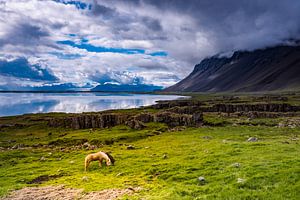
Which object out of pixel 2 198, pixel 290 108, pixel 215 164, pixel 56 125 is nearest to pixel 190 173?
pixel 215 164

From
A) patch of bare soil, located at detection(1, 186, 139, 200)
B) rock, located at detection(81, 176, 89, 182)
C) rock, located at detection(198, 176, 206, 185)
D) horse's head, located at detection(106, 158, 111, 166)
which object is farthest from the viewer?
horse's head, located at detection(106, 158, 111, 166)

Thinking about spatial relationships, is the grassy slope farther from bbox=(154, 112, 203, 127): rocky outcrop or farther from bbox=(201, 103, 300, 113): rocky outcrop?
bbox=(201, 103, 300, 113): rocky outcrop

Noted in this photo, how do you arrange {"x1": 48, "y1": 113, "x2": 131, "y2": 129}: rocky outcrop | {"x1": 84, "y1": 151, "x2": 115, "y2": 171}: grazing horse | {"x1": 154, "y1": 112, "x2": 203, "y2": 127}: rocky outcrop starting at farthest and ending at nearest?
{"x1": 48, "y1": 113, "x2": 131, "y2": 129}: rocky outcrop
{"x1": 154, "y1": 112, "x2": 203, "y2": 127}: rocky outcrop
{"x1": 84, "y1": 151, "x2": 115, "y2": 171}: grazing horse

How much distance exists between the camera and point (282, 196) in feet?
50.3

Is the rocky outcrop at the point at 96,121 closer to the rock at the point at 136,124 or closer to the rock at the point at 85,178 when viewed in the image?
the rock at the point at 136,124

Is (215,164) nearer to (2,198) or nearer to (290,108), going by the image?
(2,198)

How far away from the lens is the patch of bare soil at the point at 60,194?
62.2ft

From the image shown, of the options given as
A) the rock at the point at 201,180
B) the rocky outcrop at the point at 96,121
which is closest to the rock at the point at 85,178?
the rock at the point at 201,180

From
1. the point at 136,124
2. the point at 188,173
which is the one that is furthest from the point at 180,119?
the point at 188,173

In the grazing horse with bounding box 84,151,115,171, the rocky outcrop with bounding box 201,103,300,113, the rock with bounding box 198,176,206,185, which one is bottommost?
the rocky outcrop with bounding box 201,103,300,113

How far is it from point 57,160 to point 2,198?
1484cm

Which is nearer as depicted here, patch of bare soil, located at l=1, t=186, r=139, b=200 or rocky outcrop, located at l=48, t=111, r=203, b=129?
patch of bare soil, located at l=1, t=186, r=139, b=200

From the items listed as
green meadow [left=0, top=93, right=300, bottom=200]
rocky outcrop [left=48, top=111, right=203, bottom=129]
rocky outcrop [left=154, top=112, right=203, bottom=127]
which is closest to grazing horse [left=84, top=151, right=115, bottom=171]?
green meadow [left=0, top=93, right=300, bottom=200]

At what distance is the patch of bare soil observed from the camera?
746 inches
